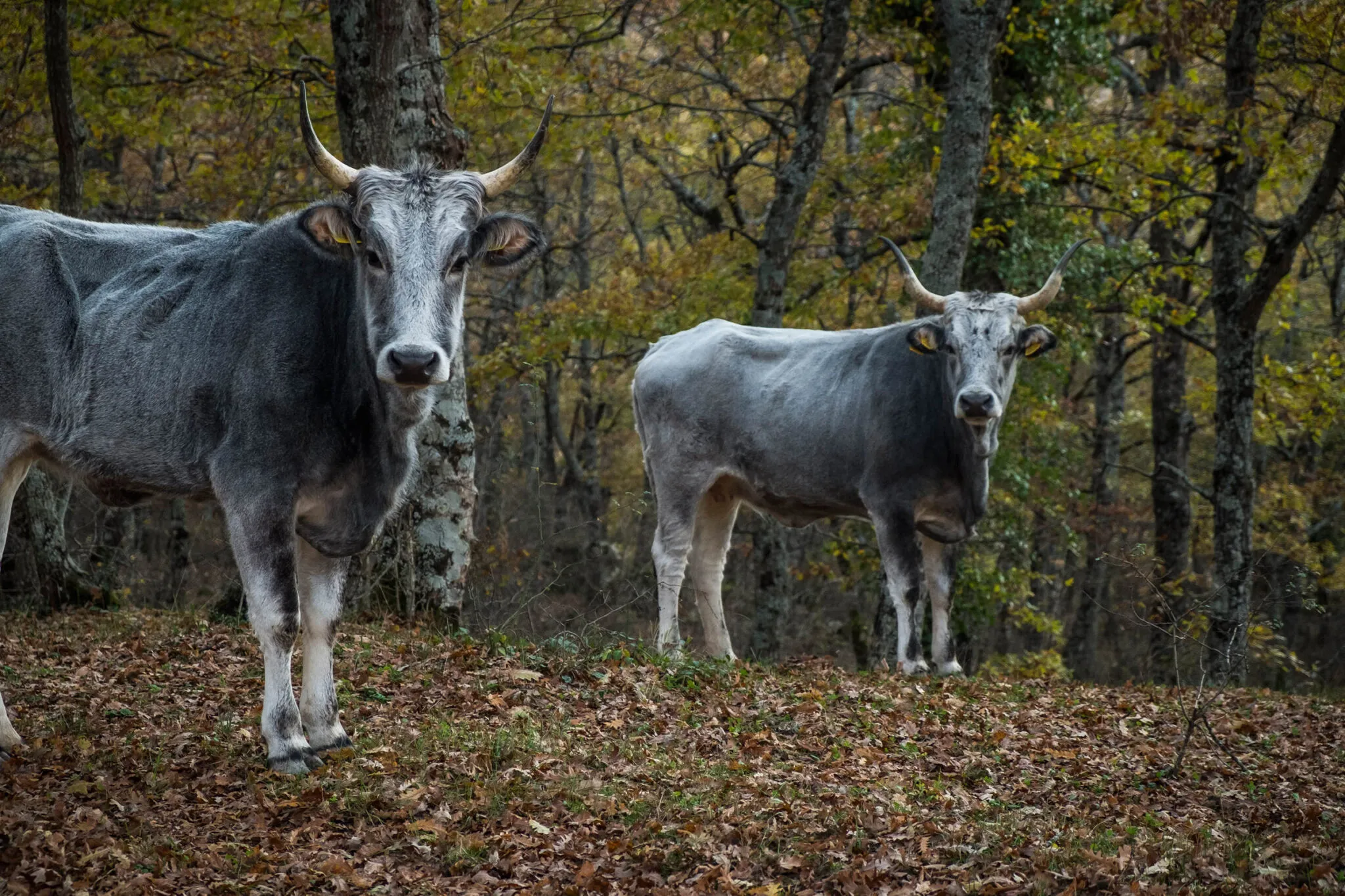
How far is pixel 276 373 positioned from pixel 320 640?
1381 millimetres

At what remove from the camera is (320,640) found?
6660 mm

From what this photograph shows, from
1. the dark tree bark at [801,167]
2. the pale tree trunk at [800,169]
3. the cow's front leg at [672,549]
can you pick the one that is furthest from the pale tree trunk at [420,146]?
the dark tree bark at [801,167]

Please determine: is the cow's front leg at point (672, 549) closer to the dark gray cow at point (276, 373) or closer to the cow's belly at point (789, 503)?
the cow's belly at point (789, 503)

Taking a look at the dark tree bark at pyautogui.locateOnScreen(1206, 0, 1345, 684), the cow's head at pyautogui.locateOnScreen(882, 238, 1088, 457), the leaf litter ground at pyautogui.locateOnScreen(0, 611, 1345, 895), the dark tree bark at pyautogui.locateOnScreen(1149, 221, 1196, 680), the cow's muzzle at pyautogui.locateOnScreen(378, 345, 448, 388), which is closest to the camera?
the leaf litter ground at pyautogui.locateOnScreen(0, 611, 1345, 895)

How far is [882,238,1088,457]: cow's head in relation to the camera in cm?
1041

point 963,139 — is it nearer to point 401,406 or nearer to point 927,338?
point 927,338

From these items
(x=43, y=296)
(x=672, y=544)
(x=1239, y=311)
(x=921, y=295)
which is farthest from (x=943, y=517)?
(x=43, y=296)

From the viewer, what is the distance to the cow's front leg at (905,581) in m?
10.7

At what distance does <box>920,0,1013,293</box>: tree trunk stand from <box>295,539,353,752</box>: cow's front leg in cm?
843

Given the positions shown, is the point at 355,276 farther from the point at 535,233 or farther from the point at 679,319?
the point at 679,319

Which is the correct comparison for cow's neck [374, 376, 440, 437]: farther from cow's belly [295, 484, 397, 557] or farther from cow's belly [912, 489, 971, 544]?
cow's belly [912, 489, 971, 544]

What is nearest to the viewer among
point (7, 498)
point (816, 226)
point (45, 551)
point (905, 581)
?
point (7, 498)

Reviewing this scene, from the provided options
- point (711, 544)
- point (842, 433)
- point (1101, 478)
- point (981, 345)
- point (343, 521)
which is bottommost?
point (1101, 478)

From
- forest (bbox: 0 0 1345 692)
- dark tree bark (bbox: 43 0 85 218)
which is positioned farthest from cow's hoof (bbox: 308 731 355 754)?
dark tree bark (bbox: 43 0 85 218)
